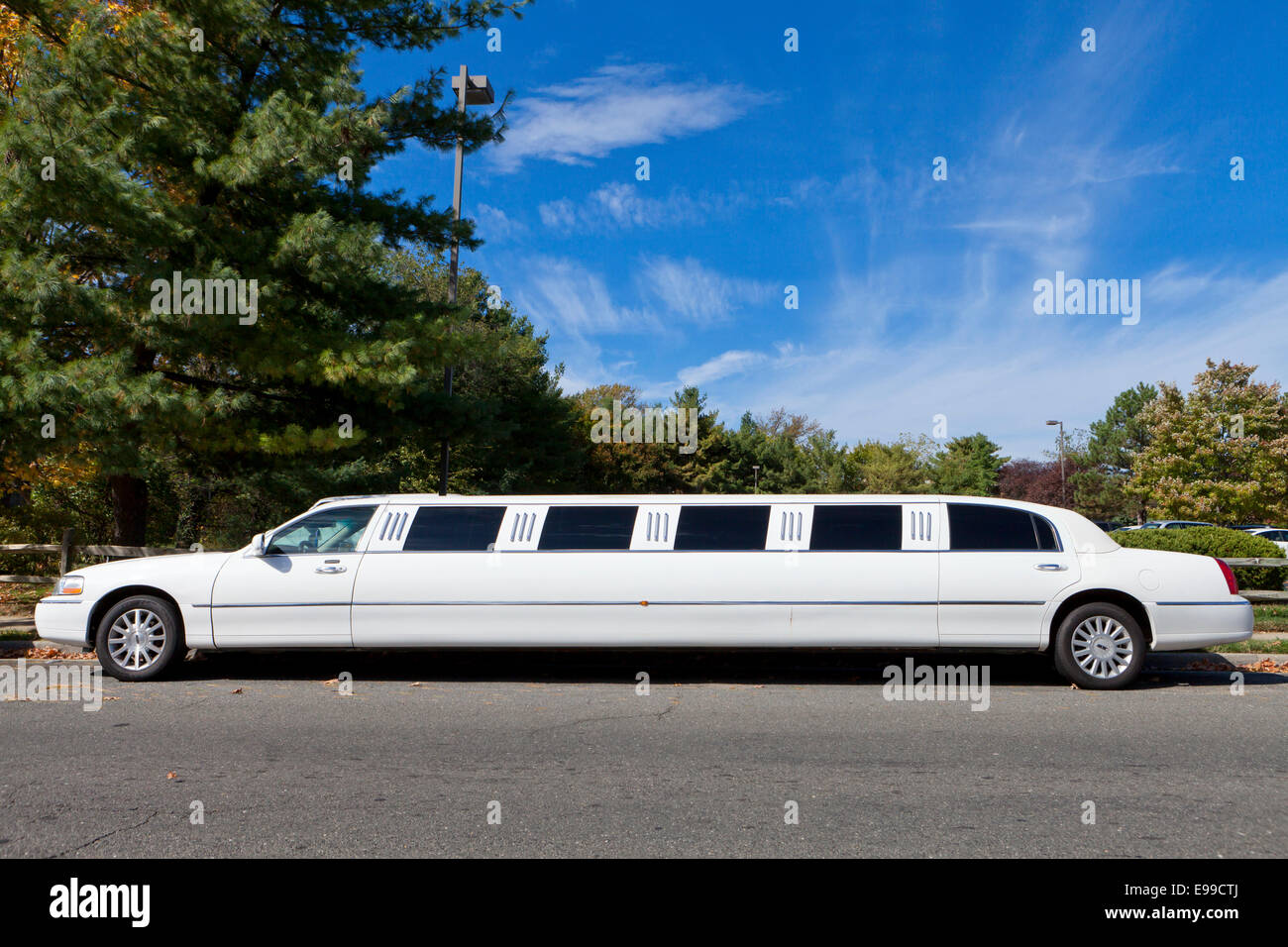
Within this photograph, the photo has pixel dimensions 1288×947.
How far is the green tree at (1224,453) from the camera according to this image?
35.5 metres

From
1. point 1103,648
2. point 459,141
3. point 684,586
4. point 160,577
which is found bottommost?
point 1103,648

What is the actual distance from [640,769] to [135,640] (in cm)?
527

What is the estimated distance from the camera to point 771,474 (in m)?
66.7

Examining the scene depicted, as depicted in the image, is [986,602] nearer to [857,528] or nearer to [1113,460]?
[857,528]

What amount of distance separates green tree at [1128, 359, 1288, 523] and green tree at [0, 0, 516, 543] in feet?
110

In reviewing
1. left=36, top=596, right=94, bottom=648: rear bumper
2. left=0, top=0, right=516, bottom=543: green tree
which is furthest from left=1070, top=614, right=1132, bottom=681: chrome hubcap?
left=0, top=0, right=516, bottom=543: green tree

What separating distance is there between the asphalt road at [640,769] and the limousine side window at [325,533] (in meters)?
1.19

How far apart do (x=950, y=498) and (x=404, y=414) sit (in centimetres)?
1022

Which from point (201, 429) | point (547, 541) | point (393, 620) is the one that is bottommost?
point (393, 620)

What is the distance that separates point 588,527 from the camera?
8.08 m

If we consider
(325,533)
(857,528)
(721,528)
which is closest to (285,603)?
(325,533)
